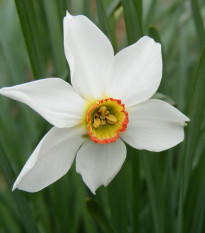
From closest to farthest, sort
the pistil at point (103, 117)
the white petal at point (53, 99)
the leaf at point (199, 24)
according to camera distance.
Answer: the white petal at point (53, 99), the pistil at point (103, 117), the leaf at point (199, 24)

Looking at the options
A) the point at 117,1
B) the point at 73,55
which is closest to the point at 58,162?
the point at 73,55

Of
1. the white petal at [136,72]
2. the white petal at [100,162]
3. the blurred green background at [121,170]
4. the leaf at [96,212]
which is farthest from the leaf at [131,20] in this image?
the leaf at [96,212]

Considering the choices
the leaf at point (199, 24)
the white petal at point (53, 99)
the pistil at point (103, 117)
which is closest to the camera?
the white petal at point (53, 99)

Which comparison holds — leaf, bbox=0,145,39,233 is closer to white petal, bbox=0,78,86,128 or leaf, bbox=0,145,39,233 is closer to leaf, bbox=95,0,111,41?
white petal, bbox=0,78,86,128

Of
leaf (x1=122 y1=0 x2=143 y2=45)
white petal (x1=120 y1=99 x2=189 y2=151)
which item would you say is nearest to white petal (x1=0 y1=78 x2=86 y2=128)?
white petal (x1=120 y1=99 x2=189 y2=151)

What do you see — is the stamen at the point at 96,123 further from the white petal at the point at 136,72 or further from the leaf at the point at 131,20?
the leaf at the point at 131,20
